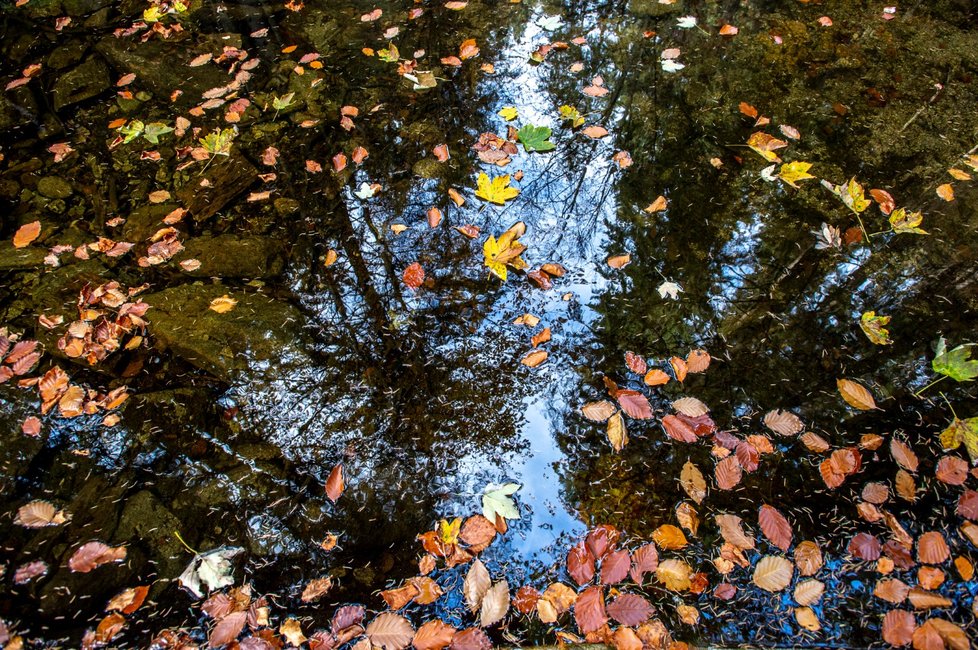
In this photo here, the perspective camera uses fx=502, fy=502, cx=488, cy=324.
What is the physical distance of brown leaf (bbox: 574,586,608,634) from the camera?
1781 millimetres

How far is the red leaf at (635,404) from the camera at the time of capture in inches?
89.0

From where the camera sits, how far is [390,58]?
13.5ft

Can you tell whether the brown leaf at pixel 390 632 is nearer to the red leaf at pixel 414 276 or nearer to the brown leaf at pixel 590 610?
the brown leaf at pixel 590 610

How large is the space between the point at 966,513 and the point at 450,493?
6.63 ft

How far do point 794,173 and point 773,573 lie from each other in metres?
2.38

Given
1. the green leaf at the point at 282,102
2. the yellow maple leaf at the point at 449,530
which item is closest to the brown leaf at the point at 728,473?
the yellow maple leaf at the point at 449,530

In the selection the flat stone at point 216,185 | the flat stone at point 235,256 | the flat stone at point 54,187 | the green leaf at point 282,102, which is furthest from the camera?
the green leaf at point 282,102

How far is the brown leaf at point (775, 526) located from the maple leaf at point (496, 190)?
2142mm

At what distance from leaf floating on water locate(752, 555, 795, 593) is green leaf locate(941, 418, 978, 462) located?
943mm

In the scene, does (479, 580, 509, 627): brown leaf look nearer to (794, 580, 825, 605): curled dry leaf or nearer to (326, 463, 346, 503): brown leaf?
(326, 463, 346, 503): brown leaf

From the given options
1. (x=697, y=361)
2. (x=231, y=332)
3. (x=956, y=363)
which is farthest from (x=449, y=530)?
(x=956, y=363)

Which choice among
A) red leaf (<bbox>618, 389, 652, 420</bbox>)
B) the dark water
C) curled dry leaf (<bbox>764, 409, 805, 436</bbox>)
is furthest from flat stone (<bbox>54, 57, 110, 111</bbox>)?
curled dry leaf (<bbox>764, 409, 805, 436</bbox>)

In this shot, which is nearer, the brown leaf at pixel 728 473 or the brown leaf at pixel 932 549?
the brown leaf at pixel 932 549

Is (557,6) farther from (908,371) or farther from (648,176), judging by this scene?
(908,371)
